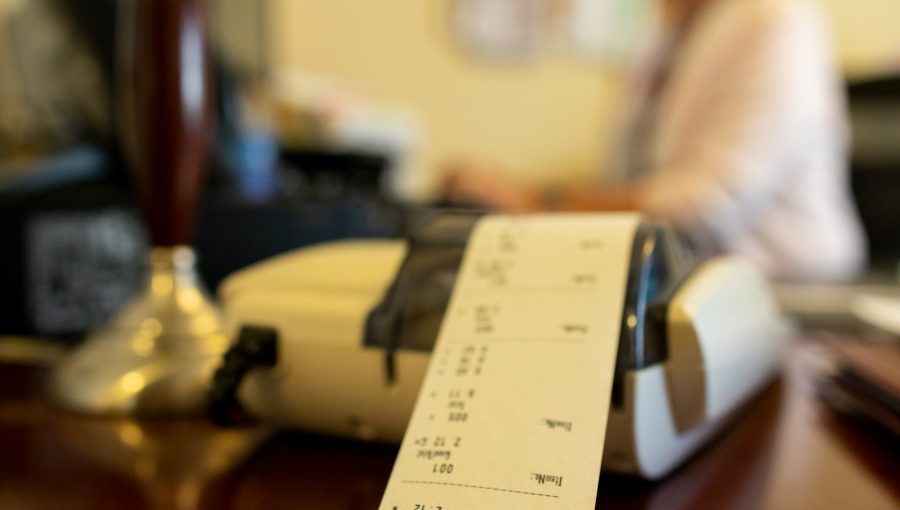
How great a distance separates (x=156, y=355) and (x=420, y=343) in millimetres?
192

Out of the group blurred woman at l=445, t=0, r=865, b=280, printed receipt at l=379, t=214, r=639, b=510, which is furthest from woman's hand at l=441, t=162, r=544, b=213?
printed receipt at l=379, t=214, r=639, b=510

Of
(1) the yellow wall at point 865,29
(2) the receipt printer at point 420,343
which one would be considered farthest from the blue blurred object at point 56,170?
(1) the yellow wall at point 865,29

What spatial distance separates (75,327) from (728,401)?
2.00ft

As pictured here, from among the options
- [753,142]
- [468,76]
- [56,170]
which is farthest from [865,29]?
[56,170]

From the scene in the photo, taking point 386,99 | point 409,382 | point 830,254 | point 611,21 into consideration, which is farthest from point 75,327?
point 611,21

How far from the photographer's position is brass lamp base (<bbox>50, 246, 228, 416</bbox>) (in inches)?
16.5

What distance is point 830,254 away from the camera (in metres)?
1.17

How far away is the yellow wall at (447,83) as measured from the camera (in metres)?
1.97

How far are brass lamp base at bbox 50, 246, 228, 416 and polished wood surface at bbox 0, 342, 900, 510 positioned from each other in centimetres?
1

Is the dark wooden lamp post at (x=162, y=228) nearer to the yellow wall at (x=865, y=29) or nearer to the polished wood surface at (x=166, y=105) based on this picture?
the polished wood surface at (x=166, y=105)

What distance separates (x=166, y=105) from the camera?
43 cm

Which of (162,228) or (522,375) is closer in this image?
(522,375)

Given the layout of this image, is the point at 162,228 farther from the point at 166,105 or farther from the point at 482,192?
the point at 482,192

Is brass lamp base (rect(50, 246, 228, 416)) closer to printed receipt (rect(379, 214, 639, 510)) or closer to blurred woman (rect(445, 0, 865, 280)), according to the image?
printed receipt (rect(379, 214, 639, 510))
